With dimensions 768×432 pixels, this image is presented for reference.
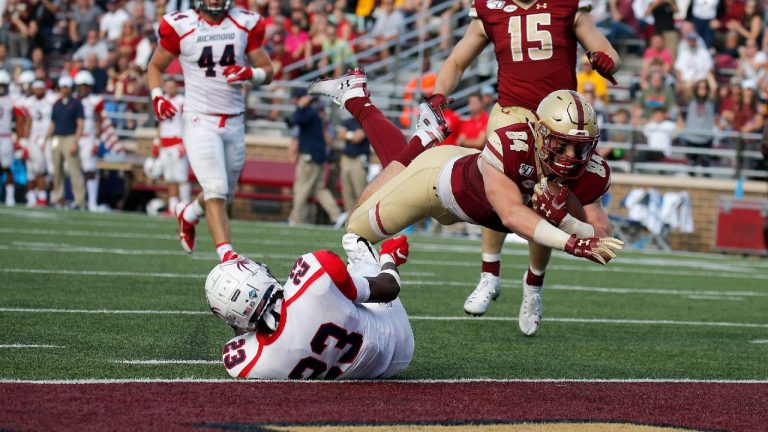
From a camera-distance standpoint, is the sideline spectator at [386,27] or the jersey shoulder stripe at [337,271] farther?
the sideline spectator at [386,27]

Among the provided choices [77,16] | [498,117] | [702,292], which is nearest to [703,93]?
[702,292]

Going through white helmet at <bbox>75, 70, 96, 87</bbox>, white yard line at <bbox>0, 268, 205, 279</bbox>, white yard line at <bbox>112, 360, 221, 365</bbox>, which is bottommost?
white helmet at <bbox>75, 70, 96, 87</bbox>

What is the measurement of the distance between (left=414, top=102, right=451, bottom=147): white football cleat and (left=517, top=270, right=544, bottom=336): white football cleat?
101 cm

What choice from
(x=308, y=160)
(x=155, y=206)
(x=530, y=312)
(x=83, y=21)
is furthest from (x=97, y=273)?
(x=83, y=21)

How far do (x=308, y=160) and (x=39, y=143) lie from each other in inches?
183

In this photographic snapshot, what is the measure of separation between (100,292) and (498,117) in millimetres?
2755

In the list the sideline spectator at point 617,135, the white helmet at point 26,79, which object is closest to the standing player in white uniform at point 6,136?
the white helmet at point 26,79

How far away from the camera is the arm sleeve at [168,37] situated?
28.4ft

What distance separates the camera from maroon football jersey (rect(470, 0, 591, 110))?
715cm

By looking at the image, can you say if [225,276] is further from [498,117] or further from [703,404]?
[498,117]

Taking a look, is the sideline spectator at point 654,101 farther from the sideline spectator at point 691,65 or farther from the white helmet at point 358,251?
the white helmet at point 358,251

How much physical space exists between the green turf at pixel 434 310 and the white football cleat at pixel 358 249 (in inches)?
21.6

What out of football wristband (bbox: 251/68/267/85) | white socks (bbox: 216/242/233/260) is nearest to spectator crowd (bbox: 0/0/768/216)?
football wristband (bbox: 251/68/267/85)

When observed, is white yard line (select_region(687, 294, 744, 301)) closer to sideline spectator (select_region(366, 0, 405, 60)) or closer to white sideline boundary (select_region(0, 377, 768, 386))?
white sideline boundary (select_region(0, 377, 768, 386))
